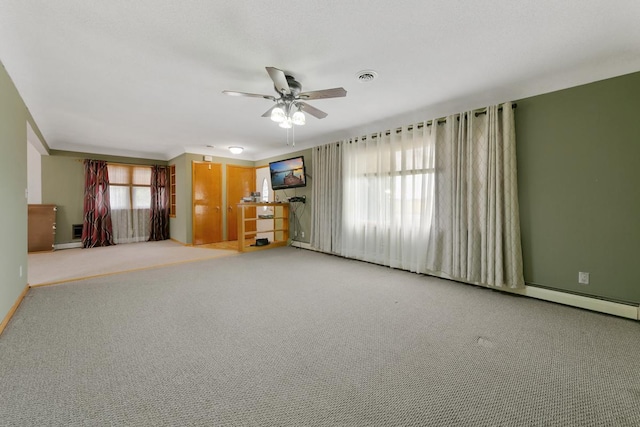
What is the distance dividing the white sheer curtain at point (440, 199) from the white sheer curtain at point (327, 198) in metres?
0.21

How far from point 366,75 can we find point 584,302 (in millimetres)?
3281

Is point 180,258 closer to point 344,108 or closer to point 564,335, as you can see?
point 344,108

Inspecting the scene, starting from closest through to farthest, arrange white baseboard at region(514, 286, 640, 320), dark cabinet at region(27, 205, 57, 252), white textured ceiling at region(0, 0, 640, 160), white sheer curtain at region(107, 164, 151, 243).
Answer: white textured ceiling at region(0, 0, 640, 160), white baseboard at region(514, 286, 640, 320), dark cabinet at region(27, 205, 57, 252), white sheer curtain at region(107, 164, 151, 243)

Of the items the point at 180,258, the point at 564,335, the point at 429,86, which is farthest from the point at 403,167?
the point at 180,258

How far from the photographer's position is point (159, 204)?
708cm

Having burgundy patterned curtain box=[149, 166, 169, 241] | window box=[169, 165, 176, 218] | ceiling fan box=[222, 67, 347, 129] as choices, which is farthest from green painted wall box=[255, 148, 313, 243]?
burgundy patterned curtain box=[149, 166, 169, 241]

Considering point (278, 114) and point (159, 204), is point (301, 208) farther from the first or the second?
point (159, 204)

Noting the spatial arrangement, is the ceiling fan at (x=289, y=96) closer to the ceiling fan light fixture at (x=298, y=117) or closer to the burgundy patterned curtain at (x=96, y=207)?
the ceiling fan light fixture at (x=298, y=117)

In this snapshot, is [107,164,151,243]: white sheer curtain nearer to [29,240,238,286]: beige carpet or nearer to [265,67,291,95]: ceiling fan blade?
[29,240,238,286]: beige carpet

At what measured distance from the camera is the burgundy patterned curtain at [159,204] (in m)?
7.00

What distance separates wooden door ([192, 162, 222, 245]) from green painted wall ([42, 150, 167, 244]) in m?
2.60

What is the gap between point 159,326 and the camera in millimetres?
2227

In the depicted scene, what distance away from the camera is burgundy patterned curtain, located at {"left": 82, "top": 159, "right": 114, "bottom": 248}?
605 centimetres

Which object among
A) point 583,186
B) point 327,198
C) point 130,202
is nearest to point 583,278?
point 583,186
